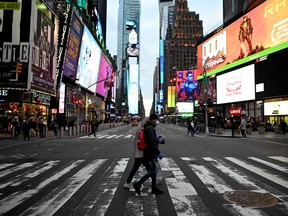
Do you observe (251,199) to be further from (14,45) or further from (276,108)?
(276,108)

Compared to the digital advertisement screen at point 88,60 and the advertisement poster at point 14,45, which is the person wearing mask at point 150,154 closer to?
the advertisement poster at point 14,45

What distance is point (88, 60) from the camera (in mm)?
63094

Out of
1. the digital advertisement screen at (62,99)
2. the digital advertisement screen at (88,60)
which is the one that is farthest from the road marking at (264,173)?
the digital advertisement screen at (88,60)

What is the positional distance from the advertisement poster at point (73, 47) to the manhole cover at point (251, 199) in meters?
43.2

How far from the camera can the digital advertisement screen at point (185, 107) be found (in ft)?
304

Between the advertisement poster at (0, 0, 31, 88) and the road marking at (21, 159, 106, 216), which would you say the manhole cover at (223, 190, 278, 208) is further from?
the advertisement poster at (0, 0, 31, 88)

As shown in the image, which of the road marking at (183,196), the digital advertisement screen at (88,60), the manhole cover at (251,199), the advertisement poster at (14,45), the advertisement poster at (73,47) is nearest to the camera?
the road marking at (183,196)

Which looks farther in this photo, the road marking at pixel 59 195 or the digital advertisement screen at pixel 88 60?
the digital advertisement screen at pixel 88 60

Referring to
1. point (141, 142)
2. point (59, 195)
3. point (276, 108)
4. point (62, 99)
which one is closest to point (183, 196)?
point (141, 142)

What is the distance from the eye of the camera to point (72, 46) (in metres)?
49.2

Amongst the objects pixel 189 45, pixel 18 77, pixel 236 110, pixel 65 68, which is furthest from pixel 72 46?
pixel 189 45

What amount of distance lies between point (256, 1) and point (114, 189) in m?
55.5

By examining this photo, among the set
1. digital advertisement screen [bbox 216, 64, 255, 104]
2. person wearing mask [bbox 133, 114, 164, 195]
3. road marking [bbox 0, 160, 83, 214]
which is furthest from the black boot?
digital advertisement screen [bbox 216, 64, 255, 104]

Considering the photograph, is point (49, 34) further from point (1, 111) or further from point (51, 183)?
point (51, 183)
